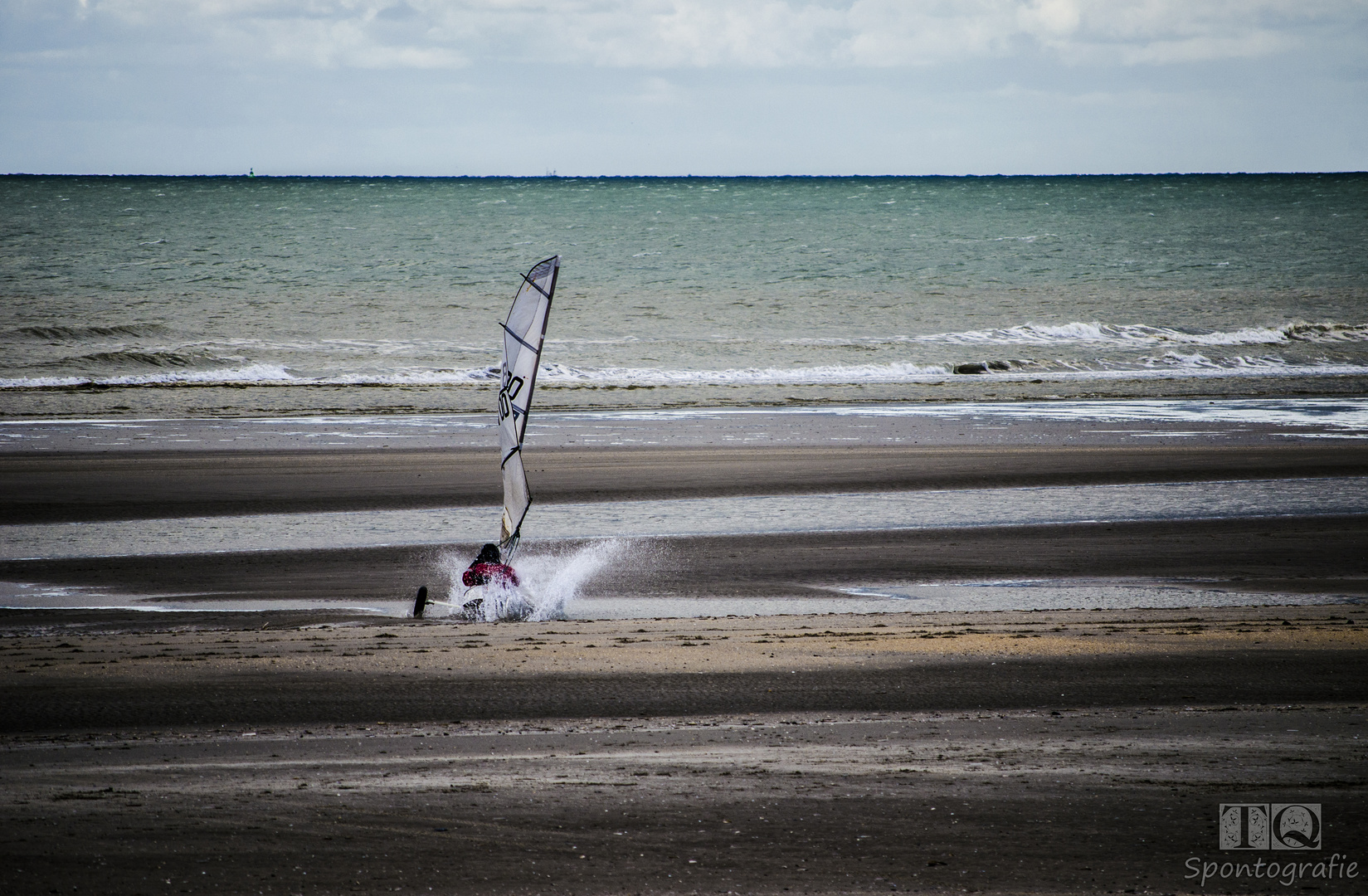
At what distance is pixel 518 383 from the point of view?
8.45m

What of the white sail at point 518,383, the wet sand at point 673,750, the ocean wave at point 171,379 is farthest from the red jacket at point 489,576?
the ocean wave at point 171,379

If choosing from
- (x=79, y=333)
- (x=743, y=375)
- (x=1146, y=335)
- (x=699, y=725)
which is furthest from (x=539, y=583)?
(x=1146, y=335)

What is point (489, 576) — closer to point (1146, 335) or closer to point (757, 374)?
point (757, 374)

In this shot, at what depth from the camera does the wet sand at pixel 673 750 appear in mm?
Result: 3977

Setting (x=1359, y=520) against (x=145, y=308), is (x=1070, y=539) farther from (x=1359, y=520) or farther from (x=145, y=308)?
(x=145, y=308)

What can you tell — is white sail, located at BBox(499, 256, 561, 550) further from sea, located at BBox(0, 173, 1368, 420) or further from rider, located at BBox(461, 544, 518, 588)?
sea, located at BBox(0, 173, 1368, 420)

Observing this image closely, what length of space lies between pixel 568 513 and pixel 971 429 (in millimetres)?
7935

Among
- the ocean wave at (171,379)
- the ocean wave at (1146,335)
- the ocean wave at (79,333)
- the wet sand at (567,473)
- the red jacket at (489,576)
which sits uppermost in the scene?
the ocean wave at (79,333)

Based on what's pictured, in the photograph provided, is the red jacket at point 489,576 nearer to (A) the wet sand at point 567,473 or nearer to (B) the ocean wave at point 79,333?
(A) the wet sand at point 567,473

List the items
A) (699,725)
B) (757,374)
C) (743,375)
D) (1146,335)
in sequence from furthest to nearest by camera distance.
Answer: (1146,335)
(757,374)
(743,375)
(699,725)

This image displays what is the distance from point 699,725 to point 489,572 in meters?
2.90

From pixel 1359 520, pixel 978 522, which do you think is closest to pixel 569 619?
pixel 978 522

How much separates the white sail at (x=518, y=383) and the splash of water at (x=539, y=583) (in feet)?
1.56

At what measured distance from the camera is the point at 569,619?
8.02 metres
